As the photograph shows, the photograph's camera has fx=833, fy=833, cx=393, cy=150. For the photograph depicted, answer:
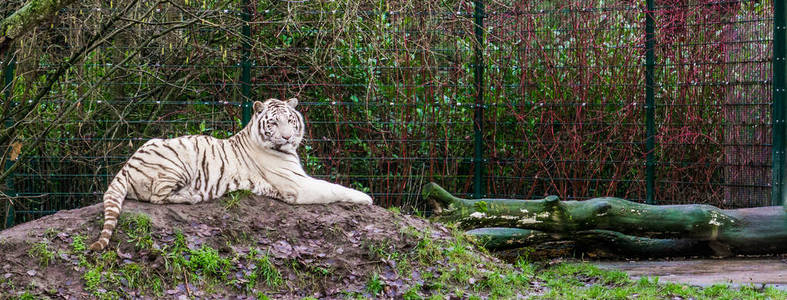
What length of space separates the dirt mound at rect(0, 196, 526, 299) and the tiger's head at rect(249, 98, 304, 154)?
0.49m

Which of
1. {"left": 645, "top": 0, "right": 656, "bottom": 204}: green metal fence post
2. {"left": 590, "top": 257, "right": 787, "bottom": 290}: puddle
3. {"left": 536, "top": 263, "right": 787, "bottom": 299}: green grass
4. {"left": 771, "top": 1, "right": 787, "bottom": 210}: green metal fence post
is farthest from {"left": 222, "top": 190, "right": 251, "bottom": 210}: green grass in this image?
{"left": 771, "top": 1, "right": 787, "bottom": 210}: green metal fence post

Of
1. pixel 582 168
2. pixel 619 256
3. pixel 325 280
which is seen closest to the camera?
pixel 325 280

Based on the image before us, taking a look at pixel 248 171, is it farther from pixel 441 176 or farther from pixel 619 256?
pixel 619 256

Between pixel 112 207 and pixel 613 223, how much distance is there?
455 cm

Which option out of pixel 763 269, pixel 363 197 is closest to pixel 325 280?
pixel 363 197

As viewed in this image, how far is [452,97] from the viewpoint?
943 cm

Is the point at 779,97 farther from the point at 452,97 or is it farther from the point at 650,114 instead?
the point at 452,97

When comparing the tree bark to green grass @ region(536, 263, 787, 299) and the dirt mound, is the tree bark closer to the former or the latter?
the dirt mound

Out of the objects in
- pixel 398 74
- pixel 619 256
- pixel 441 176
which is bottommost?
pixel 619 256

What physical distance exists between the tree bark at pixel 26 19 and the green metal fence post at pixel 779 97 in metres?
7.15

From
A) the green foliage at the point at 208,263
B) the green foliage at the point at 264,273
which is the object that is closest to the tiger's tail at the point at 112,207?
the green foliage at the point at 208,263

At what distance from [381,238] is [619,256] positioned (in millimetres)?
2828

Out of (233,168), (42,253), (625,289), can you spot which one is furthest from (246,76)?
(625,289)

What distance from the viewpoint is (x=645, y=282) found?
670 cm
